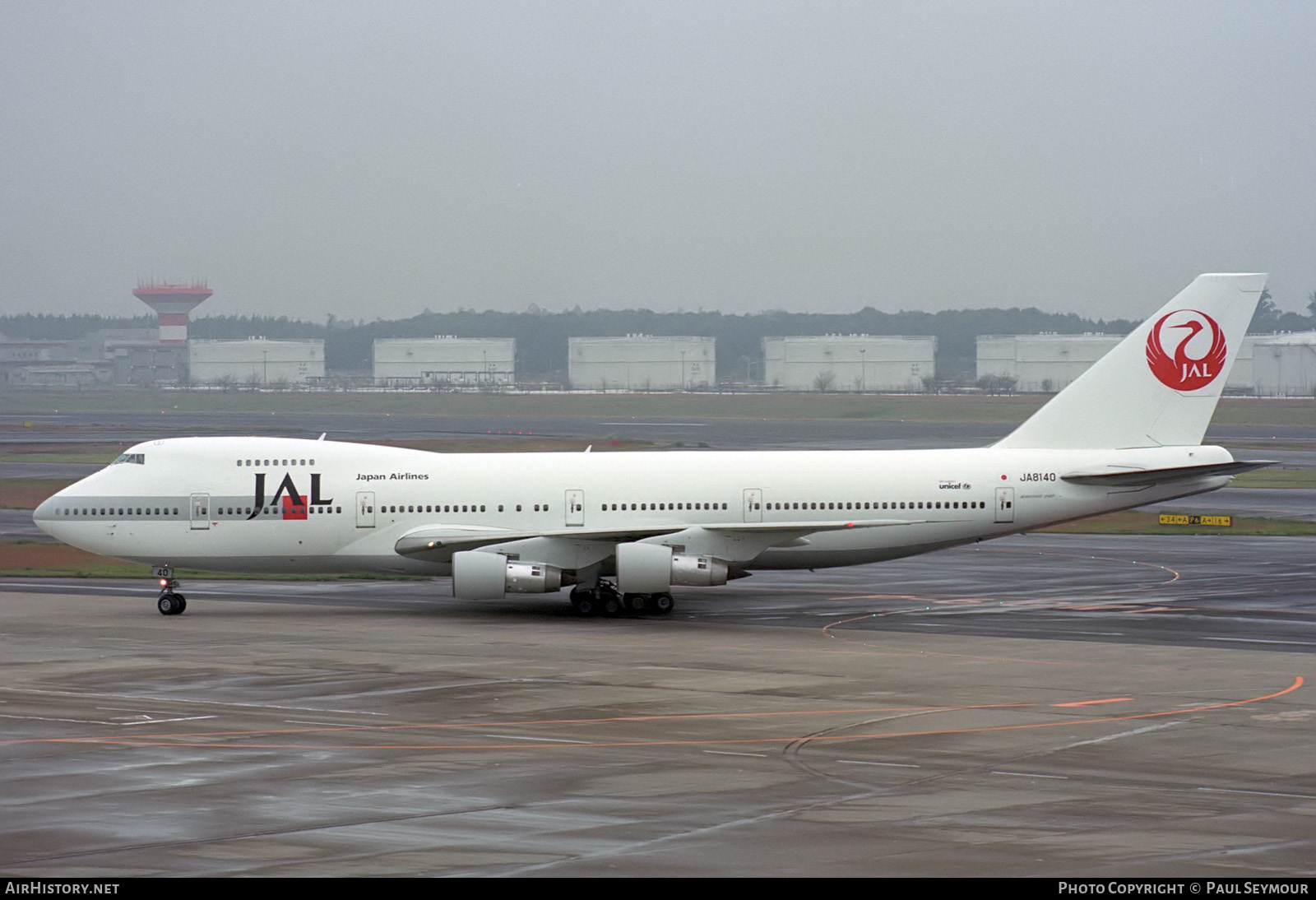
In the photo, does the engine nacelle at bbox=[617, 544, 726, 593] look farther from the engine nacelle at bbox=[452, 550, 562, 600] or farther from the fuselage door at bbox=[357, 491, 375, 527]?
the fuselage door at bbox=[357, 491, 375, 527]

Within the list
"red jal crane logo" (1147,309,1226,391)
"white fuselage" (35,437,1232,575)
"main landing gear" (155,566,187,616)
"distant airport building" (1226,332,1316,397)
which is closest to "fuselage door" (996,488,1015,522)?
"white fuselage" (35,437,1232,575)

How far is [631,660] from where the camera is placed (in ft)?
103

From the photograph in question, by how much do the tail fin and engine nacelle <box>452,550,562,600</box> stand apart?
1374 cm

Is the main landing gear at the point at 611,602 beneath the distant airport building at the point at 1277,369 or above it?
beneath

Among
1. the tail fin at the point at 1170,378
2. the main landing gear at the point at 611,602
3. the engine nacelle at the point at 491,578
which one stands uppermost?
the tail fin at the point at 1170,378

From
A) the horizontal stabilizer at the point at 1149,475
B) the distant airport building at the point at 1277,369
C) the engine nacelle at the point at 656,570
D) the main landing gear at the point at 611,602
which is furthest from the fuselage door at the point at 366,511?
the distant airport building at the point at 1277,369

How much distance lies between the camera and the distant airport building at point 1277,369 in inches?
7190

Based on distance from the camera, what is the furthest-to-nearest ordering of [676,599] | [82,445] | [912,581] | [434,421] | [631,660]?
[434,421] → [82,445] → [912,581] → [676,599] → [631,660]

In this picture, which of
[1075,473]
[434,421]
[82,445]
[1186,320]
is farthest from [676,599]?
[434,421]

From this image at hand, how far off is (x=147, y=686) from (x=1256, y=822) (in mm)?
19610

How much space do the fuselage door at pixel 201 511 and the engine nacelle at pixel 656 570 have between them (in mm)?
11394

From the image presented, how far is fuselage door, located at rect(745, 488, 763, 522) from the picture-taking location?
40.5 m

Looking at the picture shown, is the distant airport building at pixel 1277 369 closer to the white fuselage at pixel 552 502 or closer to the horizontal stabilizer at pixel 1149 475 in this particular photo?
the horizontal stabilizer at pixel 1149 475
